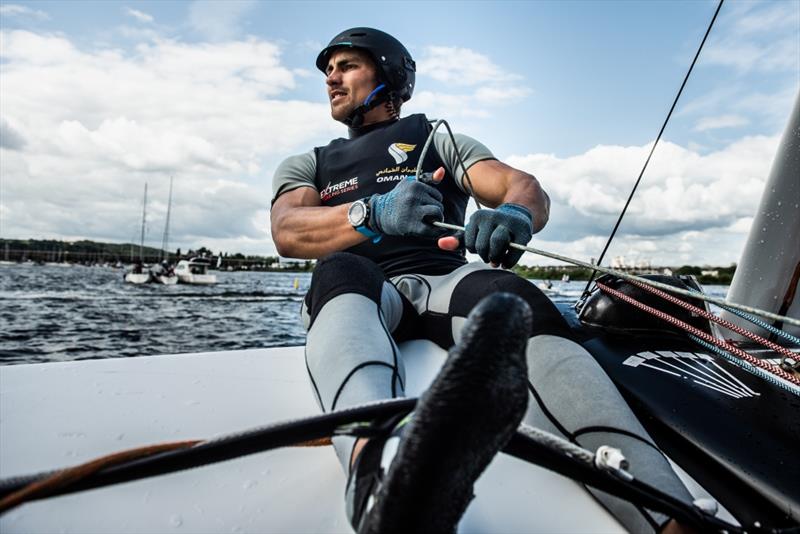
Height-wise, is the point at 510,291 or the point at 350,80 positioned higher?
the point at 350,80

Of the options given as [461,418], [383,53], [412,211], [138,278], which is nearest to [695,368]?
[412,211]

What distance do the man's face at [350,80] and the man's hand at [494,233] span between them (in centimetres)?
116

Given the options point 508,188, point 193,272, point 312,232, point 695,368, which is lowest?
point 193,272

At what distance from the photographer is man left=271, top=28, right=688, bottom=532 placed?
53cm

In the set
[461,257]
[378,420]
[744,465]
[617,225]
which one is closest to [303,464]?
[378,420]

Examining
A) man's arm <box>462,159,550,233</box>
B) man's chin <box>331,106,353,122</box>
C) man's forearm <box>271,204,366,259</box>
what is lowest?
man's forearm <box>271,204,366,259</box>

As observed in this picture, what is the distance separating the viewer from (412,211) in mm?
1467

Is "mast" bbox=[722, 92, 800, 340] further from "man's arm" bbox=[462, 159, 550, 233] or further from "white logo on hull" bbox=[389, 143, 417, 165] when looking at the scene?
"white logo on hull" bbox=[389, 143, 417, 165]

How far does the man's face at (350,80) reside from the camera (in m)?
2.28

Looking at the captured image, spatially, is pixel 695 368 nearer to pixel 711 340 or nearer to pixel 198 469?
pixel 711 340

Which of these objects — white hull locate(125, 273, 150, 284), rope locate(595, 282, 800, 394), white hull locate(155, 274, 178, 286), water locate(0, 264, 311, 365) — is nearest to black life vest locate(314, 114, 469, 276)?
rope locate(595, 282, 800, 394)

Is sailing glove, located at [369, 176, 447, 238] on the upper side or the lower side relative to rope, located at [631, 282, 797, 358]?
upper

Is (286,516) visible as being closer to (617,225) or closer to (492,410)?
(492,410)

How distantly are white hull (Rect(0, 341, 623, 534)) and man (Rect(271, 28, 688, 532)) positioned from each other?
125mm
